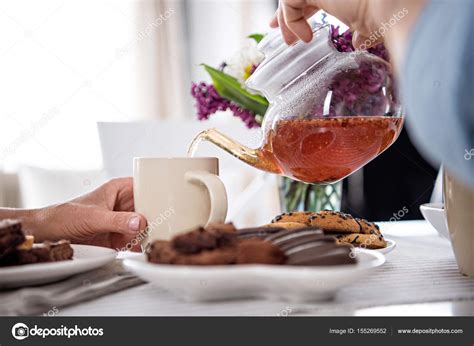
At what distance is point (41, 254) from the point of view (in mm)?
420

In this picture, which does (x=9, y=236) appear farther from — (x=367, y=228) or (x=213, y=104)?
(x=213, y=104)

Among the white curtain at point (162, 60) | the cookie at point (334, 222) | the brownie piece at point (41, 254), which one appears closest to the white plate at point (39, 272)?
the brownie piece at point (41, 254)

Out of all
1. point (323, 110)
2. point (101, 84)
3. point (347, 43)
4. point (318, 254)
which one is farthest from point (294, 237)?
point (101, 84)

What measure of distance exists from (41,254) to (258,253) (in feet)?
0.57

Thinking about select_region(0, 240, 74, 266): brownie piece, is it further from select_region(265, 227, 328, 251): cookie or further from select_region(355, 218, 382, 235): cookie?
select_region(355, 218, 382, 235): cookie

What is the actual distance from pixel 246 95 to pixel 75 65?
4.01 feet

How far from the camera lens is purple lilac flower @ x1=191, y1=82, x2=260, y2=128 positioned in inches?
37.6

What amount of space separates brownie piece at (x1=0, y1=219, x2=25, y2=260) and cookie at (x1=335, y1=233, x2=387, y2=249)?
30 centimetres

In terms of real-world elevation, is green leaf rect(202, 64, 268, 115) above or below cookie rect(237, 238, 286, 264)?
above

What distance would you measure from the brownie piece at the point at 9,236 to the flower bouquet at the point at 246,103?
550 mm

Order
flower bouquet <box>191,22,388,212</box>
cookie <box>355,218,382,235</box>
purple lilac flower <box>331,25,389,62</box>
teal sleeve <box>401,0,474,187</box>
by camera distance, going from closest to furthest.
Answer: teal sleeve <box>401,0,474,187</box> < cookie <box>355,218,382,235</box> < purple lilac flower <box>331,25,389,62</box> < flower bouquet <box>191,22,388,212</box>

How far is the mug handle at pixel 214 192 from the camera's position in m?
0.48

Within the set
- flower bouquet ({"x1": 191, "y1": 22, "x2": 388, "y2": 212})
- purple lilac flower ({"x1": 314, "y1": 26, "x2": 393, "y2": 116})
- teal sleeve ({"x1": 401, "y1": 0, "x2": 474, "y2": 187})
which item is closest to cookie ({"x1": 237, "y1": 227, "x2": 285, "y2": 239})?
teal sleeve ({"x1": 401, "y1": 0, "x2": 474, "y2": 187})
